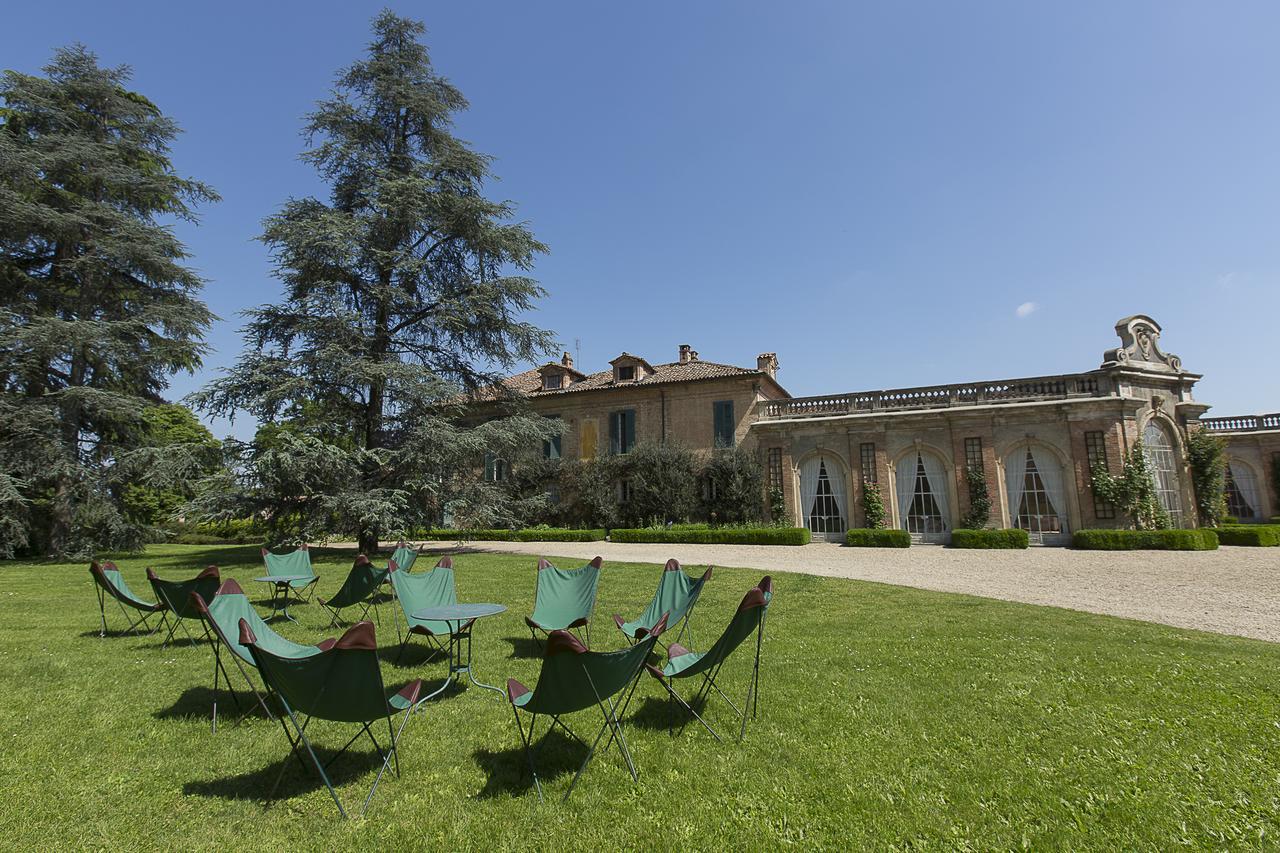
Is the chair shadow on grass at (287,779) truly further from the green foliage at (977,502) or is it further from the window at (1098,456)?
the window at (1098,456)

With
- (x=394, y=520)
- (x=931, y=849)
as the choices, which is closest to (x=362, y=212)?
(x=394, y=520)

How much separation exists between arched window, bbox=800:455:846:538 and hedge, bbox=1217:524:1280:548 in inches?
446

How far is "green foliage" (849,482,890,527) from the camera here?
2116 centimetres

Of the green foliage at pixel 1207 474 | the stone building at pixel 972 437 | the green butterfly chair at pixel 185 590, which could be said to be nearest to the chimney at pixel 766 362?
the stone building at pixel 972 437

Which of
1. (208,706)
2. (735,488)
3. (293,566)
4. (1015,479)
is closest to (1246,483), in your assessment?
(1015,479)

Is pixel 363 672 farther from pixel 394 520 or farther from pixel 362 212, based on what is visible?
pixel 362 212

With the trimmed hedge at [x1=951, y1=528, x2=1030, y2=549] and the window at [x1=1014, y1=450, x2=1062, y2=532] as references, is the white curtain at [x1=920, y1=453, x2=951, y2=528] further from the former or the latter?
the window at [x1=1014, y1=450, x2=1062, y2=532]

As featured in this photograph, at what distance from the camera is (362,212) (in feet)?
55.6

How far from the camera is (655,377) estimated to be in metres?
27.2

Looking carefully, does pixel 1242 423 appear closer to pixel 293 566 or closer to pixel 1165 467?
pixel 1165 467

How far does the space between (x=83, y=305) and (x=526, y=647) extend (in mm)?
20009

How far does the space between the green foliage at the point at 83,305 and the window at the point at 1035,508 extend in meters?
25.6

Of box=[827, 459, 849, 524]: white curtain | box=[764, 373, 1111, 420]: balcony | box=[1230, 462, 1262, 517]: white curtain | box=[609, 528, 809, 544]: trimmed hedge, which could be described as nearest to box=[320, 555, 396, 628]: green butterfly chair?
box=[609, 528, 809, 544]: trimmed hedge

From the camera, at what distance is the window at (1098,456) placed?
61.1 feet
